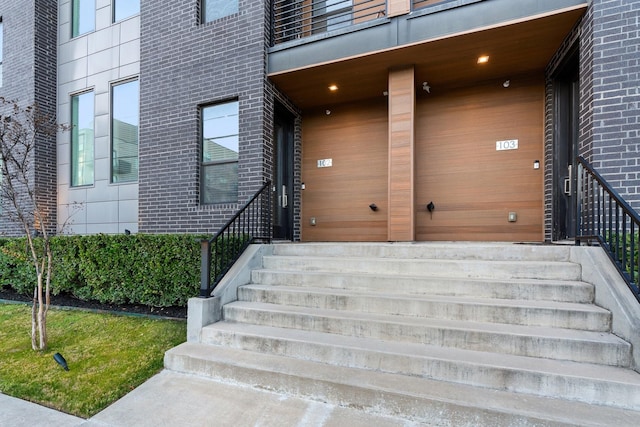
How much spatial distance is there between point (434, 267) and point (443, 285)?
11.3 inches

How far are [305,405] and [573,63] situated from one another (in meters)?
5.14

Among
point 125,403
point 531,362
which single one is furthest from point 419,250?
point 125,403

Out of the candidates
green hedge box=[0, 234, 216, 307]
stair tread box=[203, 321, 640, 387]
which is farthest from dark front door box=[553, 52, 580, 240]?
green hedge box=[0, 234, 216, 307]

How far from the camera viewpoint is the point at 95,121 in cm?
650

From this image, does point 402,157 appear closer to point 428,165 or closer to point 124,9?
point 428,165

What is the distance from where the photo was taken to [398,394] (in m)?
2.06

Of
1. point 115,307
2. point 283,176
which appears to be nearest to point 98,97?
point 283,176

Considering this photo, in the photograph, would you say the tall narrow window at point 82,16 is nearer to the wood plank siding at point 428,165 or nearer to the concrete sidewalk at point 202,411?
the wood plank siding at point 428,165

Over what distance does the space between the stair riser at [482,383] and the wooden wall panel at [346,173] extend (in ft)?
10.7

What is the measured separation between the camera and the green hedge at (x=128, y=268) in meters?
4.08

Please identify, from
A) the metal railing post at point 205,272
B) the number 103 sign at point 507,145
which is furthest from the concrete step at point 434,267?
the number 103 sign at point 507,145

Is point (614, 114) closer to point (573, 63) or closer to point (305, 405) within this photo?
point (573, 63)

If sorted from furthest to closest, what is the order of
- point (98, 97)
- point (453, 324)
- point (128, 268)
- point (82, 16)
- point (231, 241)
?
point (82, 16) < point (98, 97) < point (128, 268) < point (231, 241) < point (453, 324)

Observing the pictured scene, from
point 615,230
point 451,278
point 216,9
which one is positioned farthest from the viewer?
point 216,9
